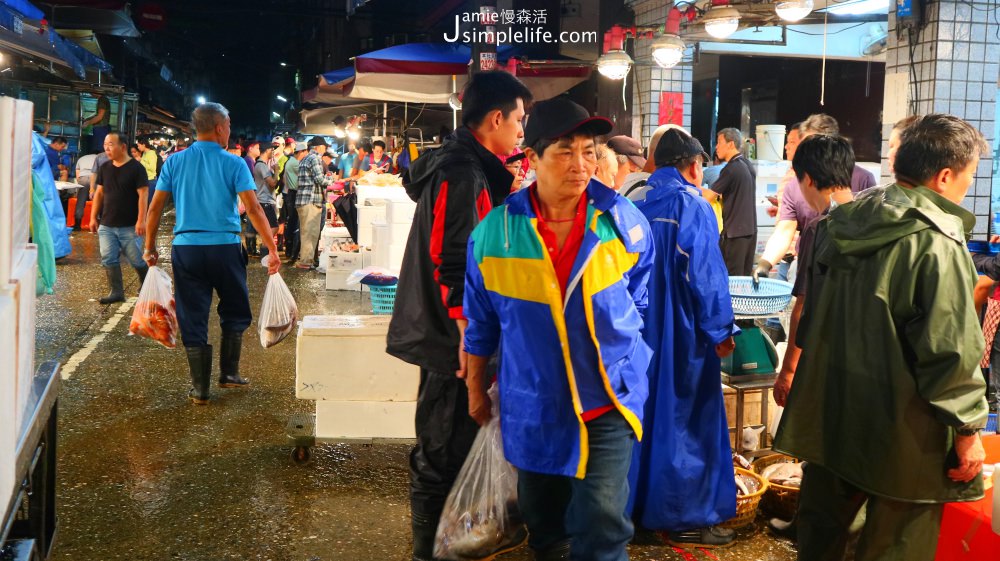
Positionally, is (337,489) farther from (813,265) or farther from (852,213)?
(852,213)

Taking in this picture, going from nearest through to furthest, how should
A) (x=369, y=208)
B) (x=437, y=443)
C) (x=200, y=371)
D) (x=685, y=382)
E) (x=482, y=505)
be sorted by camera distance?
(x=482, y=505) < (x=437, y=443) < (x=685, y=382) < (x=200, y=371) < (x=369, y=208)

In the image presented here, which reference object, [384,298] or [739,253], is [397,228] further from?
[739,253]

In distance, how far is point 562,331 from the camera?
3.12 metres

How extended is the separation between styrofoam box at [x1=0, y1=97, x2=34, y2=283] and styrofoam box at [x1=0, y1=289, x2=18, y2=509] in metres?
0.08

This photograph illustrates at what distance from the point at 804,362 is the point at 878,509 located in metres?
0.58

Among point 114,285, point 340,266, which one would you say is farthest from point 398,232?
point 114,285

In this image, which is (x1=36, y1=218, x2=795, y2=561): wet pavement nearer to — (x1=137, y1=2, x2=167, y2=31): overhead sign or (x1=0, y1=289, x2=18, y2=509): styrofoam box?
(x1=0, y1=289, x2=18, y2=509): styrofoam box

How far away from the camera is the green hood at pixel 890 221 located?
3.11 meters

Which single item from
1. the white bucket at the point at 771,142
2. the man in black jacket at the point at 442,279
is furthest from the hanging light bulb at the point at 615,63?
the man in black jacket at the point at 442,279

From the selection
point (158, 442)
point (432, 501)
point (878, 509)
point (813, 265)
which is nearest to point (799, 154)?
point (813, 265)

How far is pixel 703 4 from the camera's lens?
12680 mm

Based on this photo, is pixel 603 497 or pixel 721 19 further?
pixel 721 19

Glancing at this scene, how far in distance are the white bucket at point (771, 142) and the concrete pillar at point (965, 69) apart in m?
3.40

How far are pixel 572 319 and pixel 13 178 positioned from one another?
1721 millimetres
